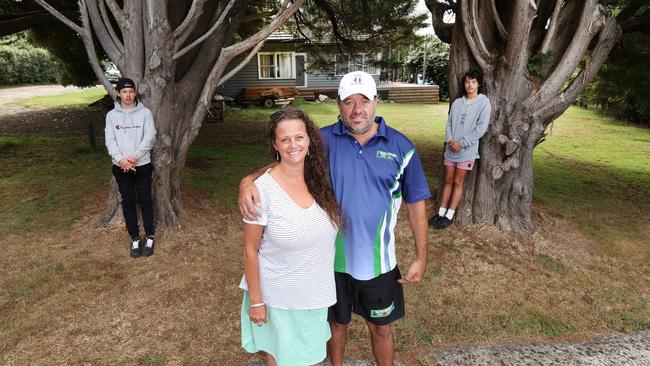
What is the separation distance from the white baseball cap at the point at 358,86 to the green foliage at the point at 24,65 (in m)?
32.9

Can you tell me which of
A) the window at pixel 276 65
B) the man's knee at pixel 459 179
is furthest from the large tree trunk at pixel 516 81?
the window at pixel 276 65

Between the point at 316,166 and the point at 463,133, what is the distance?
3351 mm

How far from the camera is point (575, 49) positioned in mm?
5047

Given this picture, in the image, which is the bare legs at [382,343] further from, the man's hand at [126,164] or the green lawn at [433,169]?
the green lawn at [433,169]

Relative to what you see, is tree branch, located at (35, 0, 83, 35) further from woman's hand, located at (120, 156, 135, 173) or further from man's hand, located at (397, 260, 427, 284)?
man's hand, located at (397, 260, 427, 284)

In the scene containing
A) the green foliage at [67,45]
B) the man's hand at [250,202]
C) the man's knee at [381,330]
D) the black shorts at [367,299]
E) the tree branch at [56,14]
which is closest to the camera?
the man's hand at [250,202]

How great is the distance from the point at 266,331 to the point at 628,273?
407cm

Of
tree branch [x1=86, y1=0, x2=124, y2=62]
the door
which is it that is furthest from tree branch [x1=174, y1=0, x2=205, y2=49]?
the door

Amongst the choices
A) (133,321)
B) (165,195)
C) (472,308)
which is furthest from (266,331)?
(165,195)

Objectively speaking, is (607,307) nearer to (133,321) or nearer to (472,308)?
(472,308)

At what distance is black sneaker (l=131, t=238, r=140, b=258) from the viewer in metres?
4.57

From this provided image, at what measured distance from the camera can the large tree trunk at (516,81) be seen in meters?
5.04

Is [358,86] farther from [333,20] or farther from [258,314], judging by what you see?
[333,20]

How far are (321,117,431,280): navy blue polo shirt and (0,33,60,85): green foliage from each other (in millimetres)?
32988
